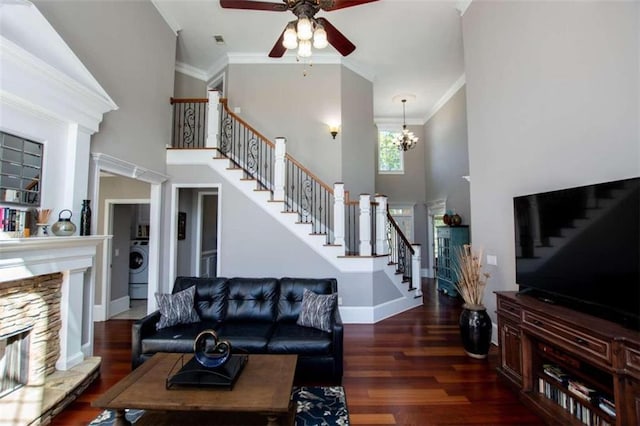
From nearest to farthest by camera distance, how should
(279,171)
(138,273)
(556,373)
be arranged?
(556,373)
(279,171)
(138,273)

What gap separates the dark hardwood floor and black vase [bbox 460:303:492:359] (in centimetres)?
11

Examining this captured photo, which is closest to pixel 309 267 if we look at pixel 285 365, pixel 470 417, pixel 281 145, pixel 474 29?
pixel 281 145

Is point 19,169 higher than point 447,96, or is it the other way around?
point 447,96

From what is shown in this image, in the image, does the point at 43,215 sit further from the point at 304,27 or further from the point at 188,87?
the point at 188,87

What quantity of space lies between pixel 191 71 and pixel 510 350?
7.63 metres

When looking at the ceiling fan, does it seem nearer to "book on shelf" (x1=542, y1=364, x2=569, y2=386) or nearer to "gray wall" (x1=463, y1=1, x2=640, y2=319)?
"gray wall" (x1=463, y1=1, x2=640, y2=319)

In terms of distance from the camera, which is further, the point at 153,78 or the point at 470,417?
the point at 153,78

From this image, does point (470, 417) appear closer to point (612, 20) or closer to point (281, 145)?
point (612, 20)

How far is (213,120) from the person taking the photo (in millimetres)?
5375

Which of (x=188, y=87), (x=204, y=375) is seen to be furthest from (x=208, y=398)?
(x=188, y=87)

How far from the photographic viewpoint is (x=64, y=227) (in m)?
2.85

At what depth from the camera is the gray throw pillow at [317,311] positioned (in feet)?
10.8

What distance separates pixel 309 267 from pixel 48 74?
152 inches

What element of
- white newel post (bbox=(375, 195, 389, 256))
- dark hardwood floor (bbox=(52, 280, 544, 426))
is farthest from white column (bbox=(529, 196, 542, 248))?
white newel post (bbox=(375, 195, 389, 256))
